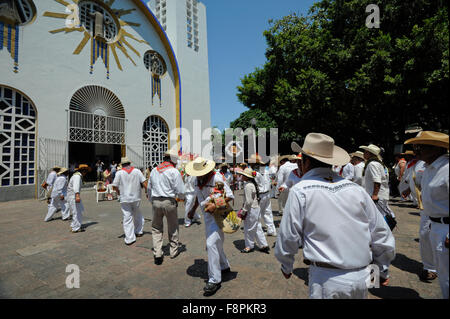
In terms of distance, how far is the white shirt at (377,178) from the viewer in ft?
14.0

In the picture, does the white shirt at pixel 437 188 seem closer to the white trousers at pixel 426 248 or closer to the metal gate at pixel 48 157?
the white trousers at pixel 426 248

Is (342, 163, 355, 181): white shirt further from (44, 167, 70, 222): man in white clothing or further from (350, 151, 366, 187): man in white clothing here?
(44, 167, 70, 222): man in white clothing

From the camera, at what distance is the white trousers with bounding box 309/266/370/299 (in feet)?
5.17

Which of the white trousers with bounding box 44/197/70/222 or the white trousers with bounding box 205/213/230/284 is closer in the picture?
the white trousers with bounding box 205/213/230/284

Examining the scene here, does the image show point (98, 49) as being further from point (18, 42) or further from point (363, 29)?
point (363, 29)

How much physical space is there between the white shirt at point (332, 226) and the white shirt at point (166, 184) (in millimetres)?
2991

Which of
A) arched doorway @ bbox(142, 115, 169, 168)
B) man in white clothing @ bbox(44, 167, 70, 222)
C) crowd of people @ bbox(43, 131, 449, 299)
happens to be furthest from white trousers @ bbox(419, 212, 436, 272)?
arched doorway @ bbox(142, 115, 169, 168)

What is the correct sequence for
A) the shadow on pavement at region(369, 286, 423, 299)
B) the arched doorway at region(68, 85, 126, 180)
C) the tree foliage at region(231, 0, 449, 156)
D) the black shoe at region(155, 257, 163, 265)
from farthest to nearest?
the arched doorway at region(68, 85, 126, 180) → the tree foliage at region(231, 0, 449, 156) → the black shoe at region(155, 257, 163, 265) → the shadow on pavement at region(369, 286, 423, 299)

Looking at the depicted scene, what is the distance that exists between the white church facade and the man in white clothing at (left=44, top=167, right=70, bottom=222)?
19.6ft

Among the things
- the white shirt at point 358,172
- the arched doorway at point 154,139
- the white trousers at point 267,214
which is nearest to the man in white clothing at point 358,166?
the white shirt at point 358,172

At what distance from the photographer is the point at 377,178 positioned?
13.9 feet

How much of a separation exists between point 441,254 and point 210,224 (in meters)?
2.51

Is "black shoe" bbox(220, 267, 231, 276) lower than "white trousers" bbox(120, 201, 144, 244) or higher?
lower
